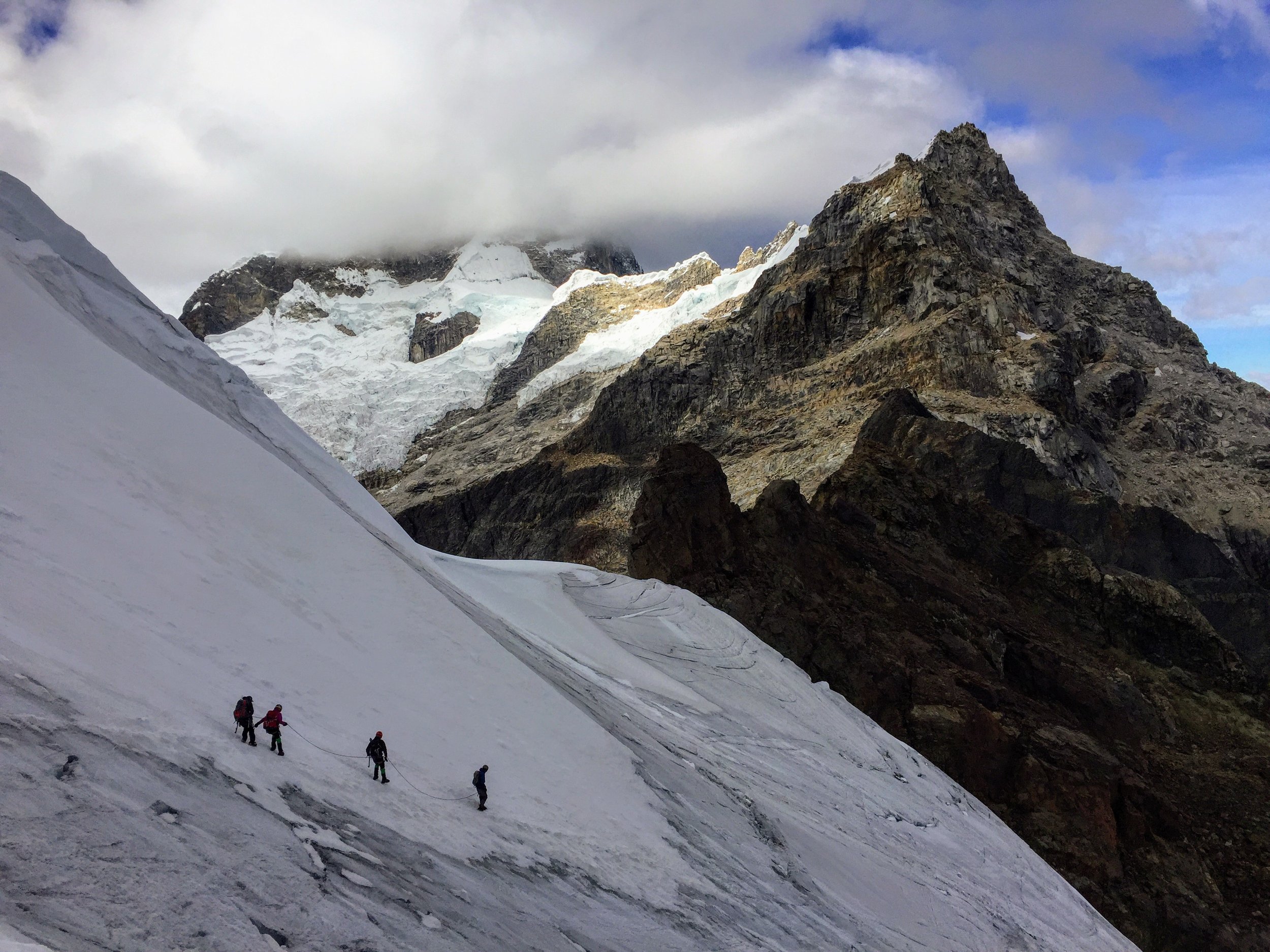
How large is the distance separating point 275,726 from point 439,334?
180 metres

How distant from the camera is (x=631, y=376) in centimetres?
11244

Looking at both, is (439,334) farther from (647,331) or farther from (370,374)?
(647,331)

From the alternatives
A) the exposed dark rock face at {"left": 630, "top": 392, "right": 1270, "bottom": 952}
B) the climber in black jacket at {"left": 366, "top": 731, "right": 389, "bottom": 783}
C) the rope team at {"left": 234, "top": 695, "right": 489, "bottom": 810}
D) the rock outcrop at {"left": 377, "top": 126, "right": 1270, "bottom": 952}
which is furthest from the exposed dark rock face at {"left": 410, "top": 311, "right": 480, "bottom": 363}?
the climber in black jacket at {"left": 366, "top": 731, "right": 389, "bottom": 783}

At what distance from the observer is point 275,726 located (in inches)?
543

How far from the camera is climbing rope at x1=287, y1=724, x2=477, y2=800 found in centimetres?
1488

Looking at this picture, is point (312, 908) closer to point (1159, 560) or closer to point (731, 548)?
point (731, 548)

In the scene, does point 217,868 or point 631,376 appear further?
point 631,376

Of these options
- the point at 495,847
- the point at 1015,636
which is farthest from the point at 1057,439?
the point at 495,847

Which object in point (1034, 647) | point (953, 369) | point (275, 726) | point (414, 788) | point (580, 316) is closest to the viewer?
point (275, 726)

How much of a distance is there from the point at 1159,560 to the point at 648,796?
57240 mm

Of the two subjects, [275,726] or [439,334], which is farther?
[439,334]

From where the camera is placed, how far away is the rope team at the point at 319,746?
13.5 m

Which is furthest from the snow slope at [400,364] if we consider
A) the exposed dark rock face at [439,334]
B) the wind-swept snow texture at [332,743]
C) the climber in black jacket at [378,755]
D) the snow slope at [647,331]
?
the climber in black jacket at [378,755]

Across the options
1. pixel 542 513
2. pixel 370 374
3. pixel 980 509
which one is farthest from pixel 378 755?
pixel 370 374
